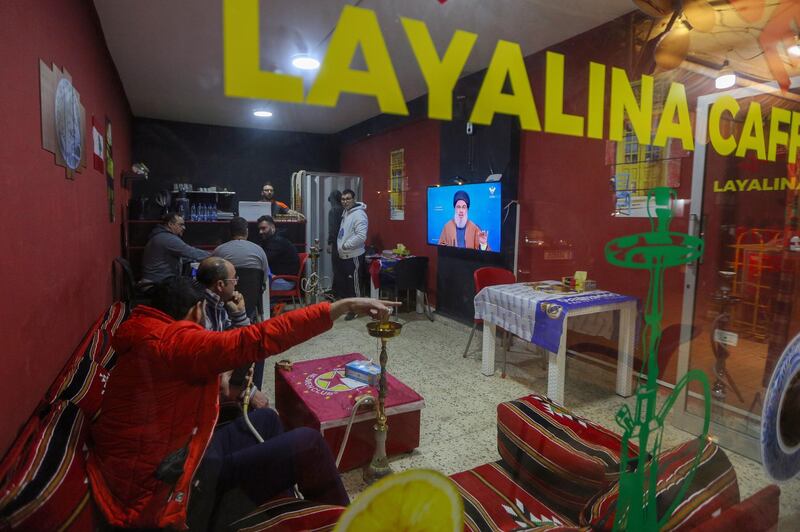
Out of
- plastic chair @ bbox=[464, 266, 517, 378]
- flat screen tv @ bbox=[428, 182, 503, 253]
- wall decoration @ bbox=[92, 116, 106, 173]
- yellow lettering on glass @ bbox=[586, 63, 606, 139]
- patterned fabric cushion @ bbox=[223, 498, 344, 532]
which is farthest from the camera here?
wall decoration @ bbox=[92, 116, 106, 173]

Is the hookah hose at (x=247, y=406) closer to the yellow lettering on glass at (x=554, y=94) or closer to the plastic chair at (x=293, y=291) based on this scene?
the plastic chair at (x=293, y=291)

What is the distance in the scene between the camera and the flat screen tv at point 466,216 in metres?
1.02

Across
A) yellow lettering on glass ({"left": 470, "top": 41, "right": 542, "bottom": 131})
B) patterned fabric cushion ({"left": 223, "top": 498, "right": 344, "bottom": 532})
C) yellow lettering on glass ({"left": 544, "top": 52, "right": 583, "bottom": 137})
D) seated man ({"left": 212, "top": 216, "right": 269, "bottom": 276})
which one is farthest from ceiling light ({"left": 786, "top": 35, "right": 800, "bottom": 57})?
patterned fabric cushion ({"left": 223, "top": 498, "right": 344, "bottom": 532})

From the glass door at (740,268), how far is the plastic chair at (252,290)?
3.21ft

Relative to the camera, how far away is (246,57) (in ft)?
1.84

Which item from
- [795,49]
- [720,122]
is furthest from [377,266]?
[795,49]

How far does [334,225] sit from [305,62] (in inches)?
12.3

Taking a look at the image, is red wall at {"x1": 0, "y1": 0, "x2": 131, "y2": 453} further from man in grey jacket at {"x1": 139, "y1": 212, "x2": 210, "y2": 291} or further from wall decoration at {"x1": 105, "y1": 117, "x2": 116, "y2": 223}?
man in grey jacket at {"x1": 139, "y1": 212, "x2": 210, "y2": 291}

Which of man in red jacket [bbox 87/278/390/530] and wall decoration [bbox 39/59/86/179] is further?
wall decoration [bbox 39/59/86/179]

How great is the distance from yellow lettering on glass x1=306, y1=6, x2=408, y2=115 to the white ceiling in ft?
0.05

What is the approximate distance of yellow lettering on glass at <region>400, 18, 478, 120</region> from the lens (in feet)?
2.18

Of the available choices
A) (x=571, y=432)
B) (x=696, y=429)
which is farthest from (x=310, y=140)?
(x=696, y=429)

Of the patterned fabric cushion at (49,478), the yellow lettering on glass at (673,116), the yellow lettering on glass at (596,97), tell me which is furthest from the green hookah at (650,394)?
the patterned fabric cushion at (49,478)

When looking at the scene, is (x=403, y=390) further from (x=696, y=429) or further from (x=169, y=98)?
(x=169, y=98)
